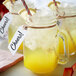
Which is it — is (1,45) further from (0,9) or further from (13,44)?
(0,9)

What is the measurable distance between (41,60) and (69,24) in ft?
0.67

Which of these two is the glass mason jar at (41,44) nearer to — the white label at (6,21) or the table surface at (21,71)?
the table surface at (21,71)

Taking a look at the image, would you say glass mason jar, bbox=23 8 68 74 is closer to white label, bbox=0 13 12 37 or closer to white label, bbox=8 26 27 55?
white label, bbox=8 26 27 55

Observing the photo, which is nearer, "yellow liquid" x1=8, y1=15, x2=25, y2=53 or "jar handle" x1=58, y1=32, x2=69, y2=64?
"jar handle" x1=58, y1=32, x2=69, y2=64

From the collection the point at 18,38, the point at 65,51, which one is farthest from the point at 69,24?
the point at 18,38

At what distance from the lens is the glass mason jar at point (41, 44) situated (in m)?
0.58

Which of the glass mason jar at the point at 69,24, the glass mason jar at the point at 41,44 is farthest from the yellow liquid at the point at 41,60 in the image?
the glass mason jar at the point at 69,24

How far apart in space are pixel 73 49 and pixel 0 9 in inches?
27.9

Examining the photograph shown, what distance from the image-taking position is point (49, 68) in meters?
0.62

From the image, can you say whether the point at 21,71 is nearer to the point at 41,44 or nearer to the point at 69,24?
the point at 41,44

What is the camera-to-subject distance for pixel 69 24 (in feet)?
2.33

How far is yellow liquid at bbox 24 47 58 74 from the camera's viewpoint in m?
0.60

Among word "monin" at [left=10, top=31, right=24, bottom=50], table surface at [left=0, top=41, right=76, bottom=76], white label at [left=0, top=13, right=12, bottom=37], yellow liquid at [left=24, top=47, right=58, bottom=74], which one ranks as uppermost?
white label at [left=0, top=13, right=12, bottom=37]

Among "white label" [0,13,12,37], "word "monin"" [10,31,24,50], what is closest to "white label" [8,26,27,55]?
"word "monin"" [10,31,24,50]
